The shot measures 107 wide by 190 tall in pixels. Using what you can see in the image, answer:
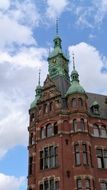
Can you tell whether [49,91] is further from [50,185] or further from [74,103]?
[50,185]

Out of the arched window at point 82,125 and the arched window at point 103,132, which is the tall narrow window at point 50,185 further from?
the arched window at point 103,132

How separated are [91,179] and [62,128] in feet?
32.8

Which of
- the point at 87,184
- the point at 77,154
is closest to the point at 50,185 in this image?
the point at 87,184

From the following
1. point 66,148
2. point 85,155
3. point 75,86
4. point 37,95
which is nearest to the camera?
point 85,155

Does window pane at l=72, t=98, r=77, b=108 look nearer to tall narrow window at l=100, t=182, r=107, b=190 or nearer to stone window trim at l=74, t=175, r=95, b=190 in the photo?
stone window trim at l=74, t=175, r=95, b=190

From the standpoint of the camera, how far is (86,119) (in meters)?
63.8

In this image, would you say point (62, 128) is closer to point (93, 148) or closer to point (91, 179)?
point (93, 148)

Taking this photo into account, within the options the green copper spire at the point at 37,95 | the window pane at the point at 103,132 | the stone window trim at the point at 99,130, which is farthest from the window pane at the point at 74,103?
the green copper spire at the point at 37,95

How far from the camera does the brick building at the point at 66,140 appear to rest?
2324 inches

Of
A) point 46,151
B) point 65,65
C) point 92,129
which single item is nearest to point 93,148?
point 92,129

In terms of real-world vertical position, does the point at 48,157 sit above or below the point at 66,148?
below

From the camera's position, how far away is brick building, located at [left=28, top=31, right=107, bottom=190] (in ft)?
194

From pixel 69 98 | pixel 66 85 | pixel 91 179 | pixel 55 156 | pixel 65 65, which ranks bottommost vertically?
pixel 91 179

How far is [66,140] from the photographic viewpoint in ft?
204
